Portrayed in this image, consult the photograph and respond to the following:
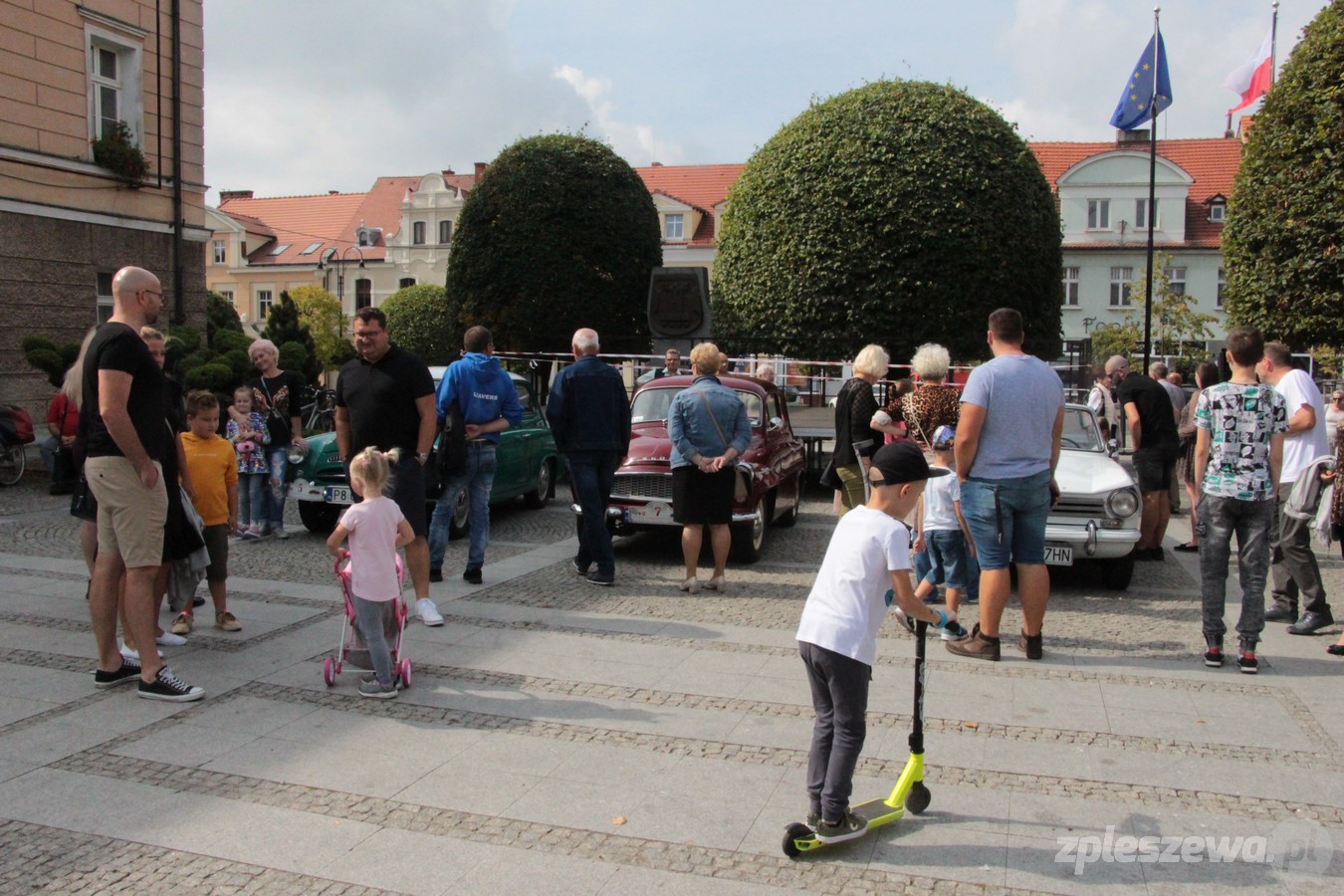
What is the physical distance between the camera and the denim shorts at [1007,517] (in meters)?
6.38

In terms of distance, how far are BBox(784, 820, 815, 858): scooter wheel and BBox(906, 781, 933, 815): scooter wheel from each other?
543 millimetres

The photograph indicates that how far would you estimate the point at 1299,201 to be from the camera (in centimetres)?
1592

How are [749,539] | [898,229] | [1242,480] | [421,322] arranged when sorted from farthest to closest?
[421,322] → [898,229] → [749,539] → [1242,480]

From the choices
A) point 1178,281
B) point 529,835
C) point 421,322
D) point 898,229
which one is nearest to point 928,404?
point 529,835

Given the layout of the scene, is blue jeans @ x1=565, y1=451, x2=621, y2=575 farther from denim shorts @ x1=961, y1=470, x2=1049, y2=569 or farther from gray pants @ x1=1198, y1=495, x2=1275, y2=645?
gray pants @ x1=1198, y1=495, x2=1275, y2=645

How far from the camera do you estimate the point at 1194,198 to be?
2030 inches

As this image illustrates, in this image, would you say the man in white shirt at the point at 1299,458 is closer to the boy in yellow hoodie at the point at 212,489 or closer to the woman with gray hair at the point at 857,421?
the woman with gray hair at the point at 857,421

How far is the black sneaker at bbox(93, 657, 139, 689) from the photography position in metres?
5.68

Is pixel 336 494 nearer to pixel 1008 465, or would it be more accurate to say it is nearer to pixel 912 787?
pixel 1008 465

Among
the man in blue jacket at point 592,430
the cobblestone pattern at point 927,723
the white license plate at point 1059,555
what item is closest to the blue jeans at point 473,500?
the man in blue jacket at point 592,430

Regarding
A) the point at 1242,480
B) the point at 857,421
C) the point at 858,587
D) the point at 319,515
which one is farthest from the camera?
the point at 319,515


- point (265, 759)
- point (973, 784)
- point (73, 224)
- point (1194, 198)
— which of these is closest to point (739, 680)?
point (973, 784)

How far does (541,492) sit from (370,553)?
7.57m

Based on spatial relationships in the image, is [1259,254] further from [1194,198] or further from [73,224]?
[1194,198]
